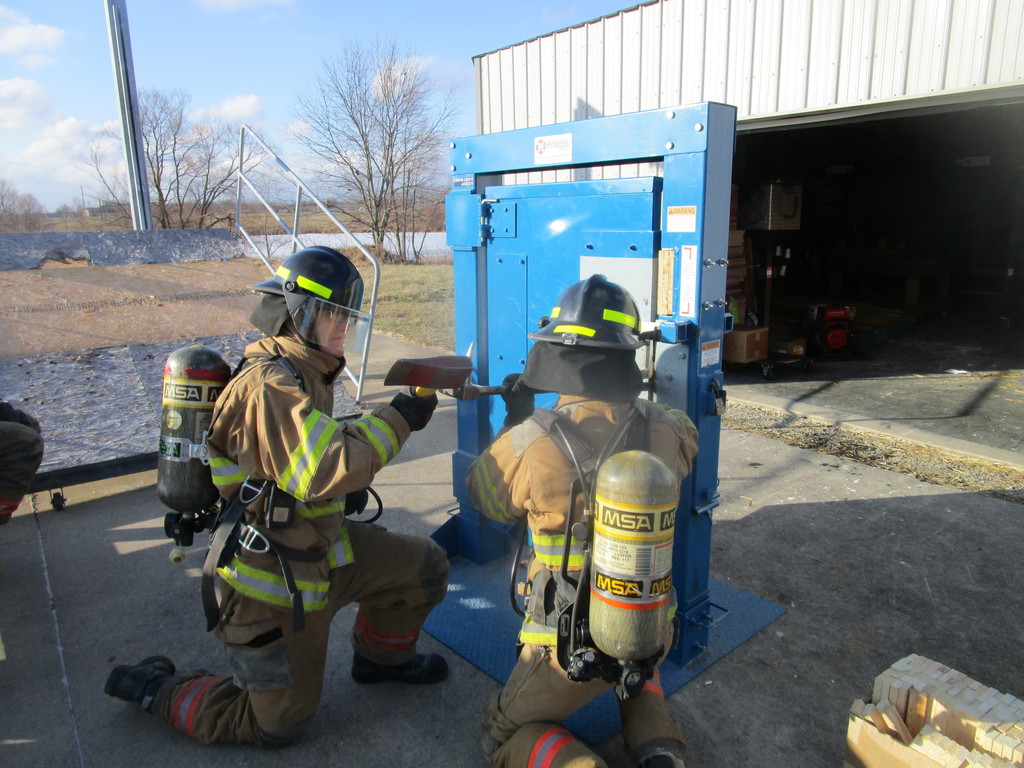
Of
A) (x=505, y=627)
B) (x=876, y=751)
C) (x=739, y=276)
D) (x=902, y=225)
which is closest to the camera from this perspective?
(x=876, y=751)

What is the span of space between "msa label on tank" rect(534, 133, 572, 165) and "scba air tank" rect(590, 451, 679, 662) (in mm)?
1592

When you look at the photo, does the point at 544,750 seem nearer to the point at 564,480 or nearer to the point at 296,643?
the point at 564,480

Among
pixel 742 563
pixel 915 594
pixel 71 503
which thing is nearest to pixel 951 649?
pixel 915 594

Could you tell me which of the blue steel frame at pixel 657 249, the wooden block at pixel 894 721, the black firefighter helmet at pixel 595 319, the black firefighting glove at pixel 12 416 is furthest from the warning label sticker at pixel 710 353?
the black firefighting glove at pixel 12 416

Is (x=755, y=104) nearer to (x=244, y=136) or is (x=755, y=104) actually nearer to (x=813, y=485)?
(x=813, y=485)

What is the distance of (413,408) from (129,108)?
6508 millimetres

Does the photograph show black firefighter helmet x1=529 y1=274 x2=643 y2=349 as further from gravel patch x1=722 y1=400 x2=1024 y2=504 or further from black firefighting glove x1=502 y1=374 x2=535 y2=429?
gravel patch x1=722 y1=400 x2=1024 y2=504

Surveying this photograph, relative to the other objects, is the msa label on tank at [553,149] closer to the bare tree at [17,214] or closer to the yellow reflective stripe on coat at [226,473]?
the yellow reflective stripe on coat at [226,473]

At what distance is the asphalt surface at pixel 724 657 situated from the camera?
2561 millimetres

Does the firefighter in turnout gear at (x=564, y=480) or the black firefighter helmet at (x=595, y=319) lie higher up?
the black firefighter helmet at (x=595, y=319)

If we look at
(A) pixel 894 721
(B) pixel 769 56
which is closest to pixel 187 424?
(A) pixel 894 721

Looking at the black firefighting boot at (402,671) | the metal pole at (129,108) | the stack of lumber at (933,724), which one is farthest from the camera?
the metal pole at (129,108)

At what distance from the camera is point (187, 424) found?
246cm

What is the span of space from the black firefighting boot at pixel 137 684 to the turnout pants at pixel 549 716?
136cm
